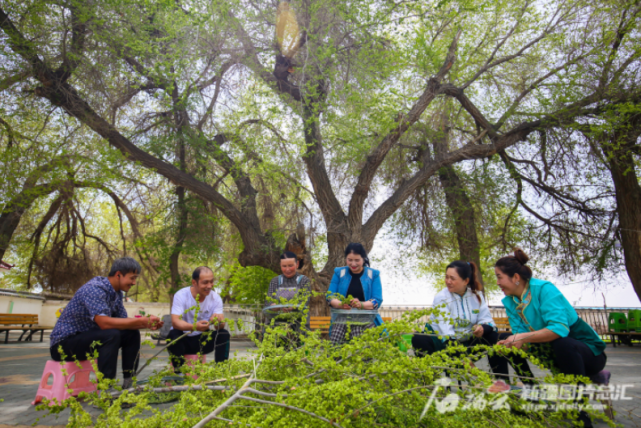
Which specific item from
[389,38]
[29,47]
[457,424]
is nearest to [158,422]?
[457,424]

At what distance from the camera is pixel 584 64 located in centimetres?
849

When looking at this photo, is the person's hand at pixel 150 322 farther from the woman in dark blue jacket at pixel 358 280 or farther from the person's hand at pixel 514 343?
the person's hand at pixel 514 343

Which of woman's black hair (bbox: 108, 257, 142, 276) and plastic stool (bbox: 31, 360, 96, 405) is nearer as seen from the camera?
plastic stool (bbox: 31, 360, 96, 405)

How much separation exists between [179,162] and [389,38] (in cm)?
581

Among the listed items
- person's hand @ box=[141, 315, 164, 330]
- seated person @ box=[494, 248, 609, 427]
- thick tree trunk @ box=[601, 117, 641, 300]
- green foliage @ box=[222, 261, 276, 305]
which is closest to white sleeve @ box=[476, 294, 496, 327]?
seated person @ box=[494, 248, 609, 427]

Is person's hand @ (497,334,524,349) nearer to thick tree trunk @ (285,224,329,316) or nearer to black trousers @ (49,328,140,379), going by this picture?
black trousers @ (49,328,140,379)

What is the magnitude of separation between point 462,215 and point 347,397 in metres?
10.1

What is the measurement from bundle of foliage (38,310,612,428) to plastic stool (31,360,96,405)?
134 cm

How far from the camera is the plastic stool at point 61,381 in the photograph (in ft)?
10.3

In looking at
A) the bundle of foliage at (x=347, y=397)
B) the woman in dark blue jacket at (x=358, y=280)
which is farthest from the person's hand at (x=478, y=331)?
the bundle of foliage at (x=347, y=397)

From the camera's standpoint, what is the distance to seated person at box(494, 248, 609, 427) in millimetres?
2715

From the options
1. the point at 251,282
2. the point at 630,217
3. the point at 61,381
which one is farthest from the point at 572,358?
the point at 251,282

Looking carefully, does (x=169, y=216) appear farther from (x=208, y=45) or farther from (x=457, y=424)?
(x=457, y=424)

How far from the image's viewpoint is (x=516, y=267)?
3137 millimetres
